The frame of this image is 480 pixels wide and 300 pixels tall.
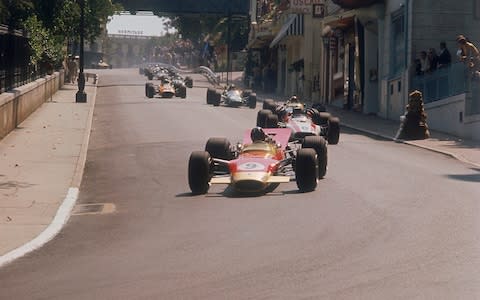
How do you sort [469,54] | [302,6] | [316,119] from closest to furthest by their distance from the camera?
[316,119]
[469,54]
[302,6]

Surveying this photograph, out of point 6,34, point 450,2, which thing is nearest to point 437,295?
point 6,34

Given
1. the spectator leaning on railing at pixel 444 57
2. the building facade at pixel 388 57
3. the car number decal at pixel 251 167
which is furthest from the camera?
the spectator leaning on railing at pixel 444 57

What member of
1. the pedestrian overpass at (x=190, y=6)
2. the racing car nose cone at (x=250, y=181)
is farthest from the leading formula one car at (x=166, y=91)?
the racing car nose cone at (x=250, y=181)

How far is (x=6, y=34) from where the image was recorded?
28500 mm

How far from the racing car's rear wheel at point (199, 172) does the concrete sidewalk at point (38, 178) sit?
180 cm

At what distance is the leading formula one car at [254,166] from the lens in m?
15.2

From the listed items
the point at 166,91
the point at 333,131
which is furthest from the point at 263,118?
the point at 166,91

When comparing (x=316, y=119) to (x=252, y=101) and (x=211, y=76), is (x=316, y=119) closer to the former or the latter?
(x=252, y=101)

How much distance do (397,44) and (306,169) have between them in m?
25.7

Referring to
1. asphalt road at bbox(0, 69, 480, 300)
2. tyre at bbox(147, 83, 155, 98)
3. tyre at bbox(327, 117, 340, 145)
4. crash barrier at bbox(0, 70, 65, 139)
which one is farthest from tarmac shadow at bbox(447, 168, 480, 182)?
tyre at bbox(147, 83, 155, 98)

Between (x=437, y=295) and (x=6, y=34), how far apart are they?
72.4 feet

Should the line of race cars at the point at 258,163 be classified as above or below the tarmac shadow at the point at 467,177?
above

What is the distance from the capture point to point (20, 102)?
98.9 feet

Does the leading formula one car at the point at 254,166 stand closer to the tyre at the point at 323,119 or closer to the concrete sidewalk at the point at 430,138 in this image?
the concrete sidewalk at the point at 430,138
